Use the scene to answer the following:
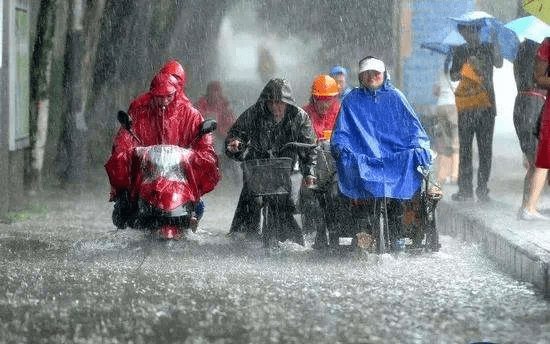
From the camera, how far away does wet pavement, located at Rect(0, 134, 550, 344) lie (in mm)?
7156

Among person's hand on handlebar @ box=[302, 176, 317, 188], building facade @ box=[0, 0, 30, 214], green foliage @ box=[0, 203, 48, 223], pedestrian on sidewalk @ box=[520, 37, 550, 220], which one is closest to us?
pedestrian on sidewalk @ box=[520, 37, 550, 220]

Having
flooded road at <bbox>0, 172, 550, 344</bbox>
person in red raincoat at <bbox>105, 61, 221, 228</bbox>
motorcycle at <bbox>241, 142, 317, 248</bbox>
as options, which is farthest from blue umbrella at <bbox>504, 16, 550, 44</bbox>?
person in red raincoat at <bbox>105, 61, 221, 228</bbox>

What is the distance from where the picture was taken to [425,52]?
23016mm

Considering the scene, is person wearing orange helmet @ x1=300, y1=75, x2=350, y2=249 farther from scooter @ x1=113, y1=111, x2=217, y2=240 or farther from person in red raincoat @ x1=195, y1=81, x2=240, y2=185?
person in red raincoat @ x1=195, y1=81, x2=240, y2=185

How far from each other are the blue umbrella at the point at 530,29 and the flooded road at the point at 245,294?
2.51 meters

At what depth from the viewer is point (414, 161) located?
10641mm

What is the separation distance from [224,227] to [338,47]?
58.3 ft

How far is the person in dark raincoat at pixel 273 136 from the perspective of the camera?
11281 millimetres

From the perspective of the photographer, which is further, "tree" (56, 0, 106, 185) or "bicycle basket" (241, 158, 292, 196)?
"tree" (56, 0, 106, 185)

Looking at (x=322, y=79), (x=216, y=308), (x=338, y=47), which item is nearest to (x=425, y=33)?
(x=338, y=47)

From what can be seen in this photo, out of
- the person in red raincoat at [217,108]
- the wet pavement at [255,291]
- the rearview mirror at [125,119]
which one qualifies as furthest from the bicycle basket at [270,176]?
the person in red raincoat at [217,108]

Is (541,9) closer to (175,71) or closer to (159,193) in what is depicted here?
(159,193)

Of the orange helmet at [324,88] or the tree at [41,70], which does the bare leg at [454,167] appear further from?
Result: the tree at [41,70]

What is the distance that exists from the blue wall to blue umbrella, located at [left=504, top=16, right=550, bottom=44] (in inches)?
356
